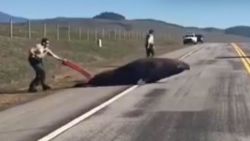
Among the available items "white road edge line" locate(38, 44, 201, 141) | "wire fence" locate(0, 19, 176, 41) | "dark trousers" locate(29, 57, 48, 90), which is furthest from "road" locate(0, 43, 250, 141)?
"wire fence" locate(0, 19, 176, 41)

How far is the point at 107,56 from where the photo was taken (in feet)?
169

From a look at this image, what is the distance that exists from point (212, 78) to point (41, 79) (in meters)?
6.31

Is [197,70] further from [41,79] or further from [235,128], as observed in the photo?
[235,128]

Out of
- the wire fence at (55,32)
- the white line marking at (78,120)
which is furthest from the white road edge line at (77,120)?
the wire fence at (55,32)

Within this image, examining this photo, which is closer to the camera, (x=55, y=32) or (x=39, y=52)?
(x=39, y=52)

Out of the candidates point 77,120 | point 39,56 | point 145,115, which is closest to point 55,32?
point 39,56

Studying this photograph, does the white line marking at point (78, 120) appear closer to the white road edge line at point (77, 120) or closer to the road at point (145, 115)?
the white road edge line at point (77, 120)

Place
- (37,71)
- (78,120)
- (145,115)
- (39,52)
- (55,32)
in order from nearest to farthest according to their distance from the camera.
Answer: (78,120) → (145,115) → (39,52) → (37,71) → (55,32)

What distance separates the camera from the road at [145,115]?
12109 millimetres

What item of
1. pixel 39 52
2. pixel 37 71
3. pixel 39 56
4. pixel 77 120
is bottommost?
pixel 77 120

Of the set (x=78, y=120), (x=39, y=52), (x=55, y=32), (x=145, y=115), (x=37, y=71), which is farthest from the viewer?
(x=55, y=32)

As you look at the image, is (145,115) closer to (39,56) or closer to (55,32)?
(39,56)

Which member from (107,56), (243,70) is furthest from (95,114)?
(107,56)

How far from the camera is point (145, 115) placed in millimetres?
14812
